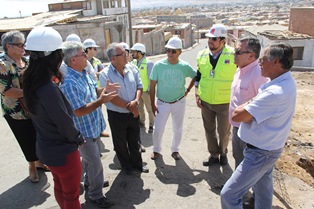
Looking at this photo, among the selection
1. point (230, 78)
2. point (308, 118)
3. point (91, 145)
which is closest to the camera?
point (91, 145)

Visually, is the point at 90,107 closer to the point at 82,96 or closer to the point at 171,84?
the point at 82,96

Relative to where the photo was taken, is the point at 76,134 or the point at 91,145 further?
the point at 91,145

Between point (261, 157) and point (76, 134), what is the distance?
172cm

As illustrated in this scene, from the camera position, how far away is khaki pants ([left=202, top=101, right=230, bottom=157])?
3.95m

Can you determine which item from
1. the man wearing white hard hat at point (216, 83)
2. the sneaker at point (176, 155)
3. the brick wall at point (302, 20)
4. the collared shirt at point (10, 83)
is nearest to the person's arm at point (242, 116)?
the man wearing white hard hat at point (216, 83)

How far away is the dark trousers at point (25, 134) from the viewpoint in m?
3.64

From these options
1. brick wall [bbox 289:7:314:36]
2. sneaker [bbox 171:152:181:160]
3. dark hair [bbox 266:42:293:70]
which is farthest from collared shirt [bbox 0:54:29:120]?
brick wall [bbox 289:7:314:36]

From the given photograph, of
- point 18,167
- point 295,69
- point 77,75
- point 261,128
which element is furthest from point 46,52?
point 295,69

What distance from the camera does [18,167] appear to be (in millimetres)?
4258

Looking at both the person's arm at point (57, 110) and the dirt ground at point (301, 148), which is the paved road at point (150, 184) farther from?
the person's arm at point (57, 110)

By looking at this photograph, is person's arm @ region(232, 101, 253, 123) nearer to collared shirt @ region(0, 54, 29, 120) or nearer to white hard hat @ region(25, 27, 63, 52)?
white hard hat @ region(25, 27, 63, 52)

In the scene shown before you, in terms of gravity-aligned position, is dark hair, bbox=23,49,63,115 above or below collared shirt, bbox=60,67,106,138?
above

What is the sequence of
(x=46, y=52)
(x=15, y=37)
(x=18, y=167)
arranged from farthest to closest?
(x=18, y=167) → (x=15, y=37) → (x=46, y=52)

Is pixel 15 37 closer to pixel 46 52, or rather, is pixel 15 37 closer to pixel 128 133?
pixel 46 52
